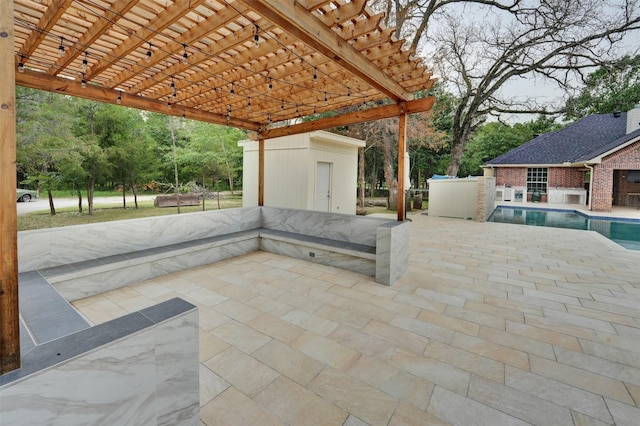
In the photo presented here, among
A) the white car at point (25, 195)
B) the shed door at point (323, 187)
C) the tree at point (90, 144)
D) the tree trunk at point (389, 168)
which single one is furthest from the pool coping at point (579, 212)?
the white car at point (25, 195)

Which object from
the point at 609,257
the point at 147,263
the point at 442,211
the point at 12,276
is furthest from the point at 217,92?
the point at 442,211

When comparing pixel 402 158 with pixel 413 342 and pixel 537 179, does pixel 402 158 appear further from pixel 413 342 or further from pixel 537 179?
pixel 537 179

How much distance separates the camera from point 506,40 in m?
13.0

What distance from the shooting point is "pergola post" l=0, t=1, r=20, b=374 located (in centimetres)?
106

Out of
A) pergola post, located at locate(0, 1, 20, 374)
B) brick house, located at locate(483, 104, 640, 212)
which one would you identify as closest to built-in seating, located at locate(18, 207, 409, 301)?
pergola post, located at locate(0, 1, 20, 374)

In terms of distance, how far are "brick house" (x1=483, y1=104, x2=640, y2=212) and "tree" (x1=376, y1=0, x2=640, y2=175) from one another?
3489mm

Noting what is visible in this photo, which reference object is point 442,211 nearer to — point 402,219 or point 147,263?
point 402,219

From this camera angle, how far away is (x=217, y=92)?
4.89 m

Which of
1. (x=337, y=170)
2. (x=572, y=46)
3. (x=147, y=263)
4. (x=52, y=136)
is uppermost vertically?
(x=572, y=46)

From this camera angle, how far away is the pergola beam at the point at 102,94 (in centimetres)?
398

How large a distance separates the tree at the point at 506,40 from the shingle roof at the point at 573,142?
3.43m

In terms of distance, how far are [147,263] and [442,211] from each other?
33.6 feet

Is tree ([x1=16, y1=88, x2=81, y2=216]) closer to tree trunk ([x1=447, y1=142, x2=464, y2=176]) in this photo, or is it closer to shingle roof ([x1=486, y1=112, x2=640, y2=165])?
tree trunk ([x1=447, y1=142, x2=464, y2=176])

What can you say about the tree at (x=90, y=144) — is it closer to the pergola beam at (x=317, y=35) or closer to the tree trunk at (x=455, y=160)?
the pergola beam at (x=317, y=35)
